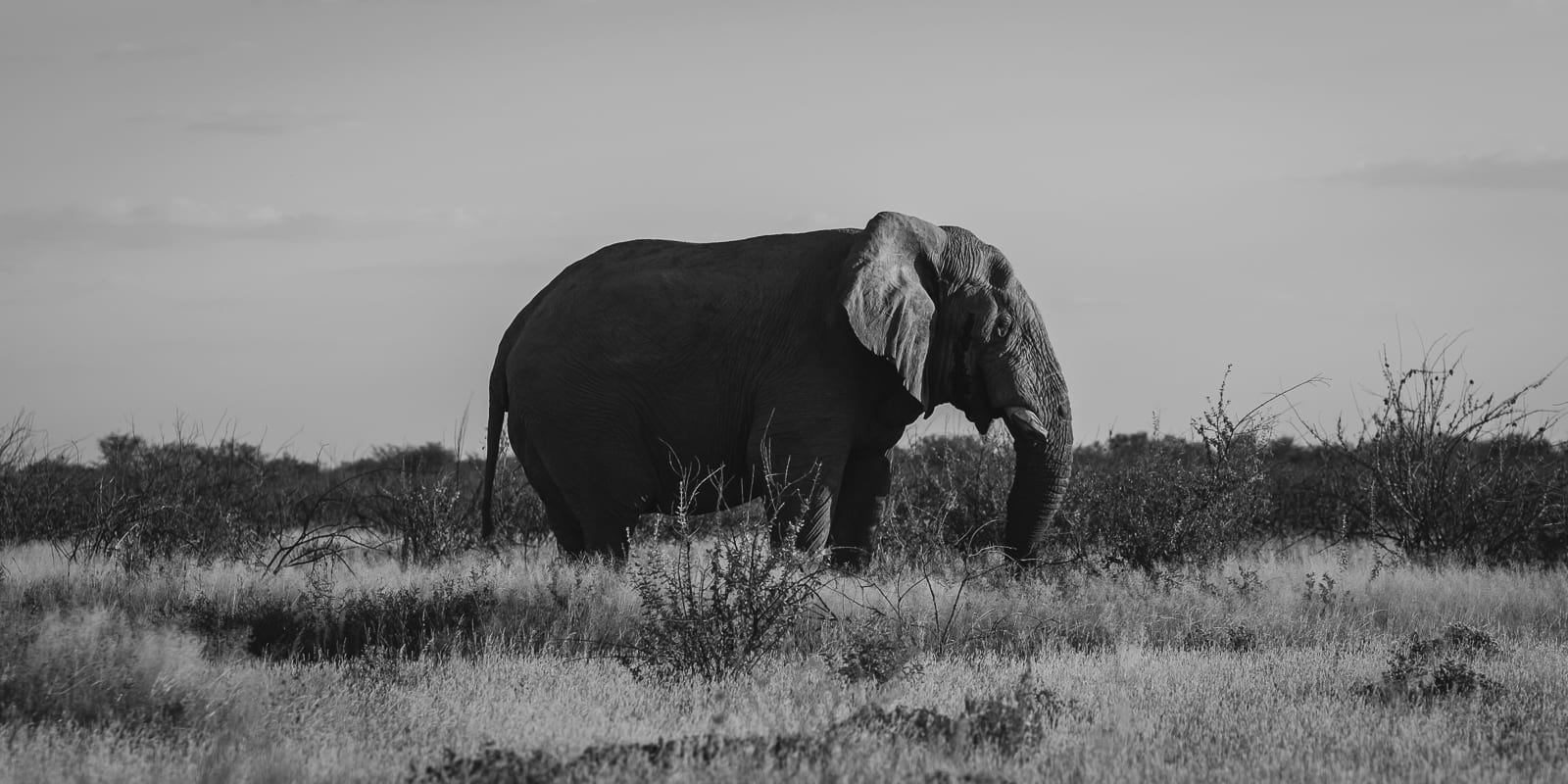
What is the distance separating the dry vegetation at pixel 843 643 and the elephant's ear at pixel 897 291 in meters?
1.63

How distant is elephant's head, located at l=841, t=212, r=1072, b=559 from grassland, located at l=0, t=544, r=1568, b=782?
90cm

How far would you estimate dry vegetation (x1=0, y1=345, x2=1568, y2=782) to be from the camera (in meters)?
6.87

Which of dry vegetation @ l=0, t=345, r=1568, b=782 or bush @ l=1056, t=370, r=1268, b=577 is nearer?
dry vegetation @ l=0, t=345, r=1568, b=782

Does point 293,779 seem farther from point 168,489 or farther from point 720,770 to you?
point 168,489

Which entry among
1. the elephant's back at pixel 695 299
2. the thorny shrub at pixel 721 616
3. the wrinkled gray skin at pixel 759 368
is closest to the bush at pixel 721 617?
the thorny shrub at pixel 721 616

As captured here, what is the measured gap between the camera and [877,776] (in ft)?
21.2

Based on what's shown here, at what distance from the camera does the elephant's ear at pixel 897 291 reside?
37.0 ft

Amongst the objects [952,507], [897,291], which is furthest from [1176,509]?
[897,291]

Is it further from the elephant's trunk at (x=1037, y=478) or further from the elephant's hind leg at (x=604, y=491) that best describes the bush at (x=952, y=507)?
the elephant's hind leg at (x=604, y=491)

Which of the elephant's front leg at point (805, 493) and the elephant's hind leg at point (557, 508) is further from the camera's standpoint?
A: the elephant's hind leg at point (557, 508)

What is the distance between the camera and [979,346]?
1201cm

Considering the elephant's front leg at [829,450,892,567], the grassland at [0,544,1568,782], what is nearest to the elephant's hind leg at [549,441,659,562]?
the grassland at [0,544,1568,782]

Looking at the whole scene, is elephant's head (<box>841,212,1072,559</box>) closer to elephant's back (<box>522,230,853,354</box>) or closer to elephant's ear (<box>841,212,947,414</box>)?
elephant's ear (<box>841,212,947,414</box>)

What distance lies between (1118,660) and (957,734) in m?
2.79
